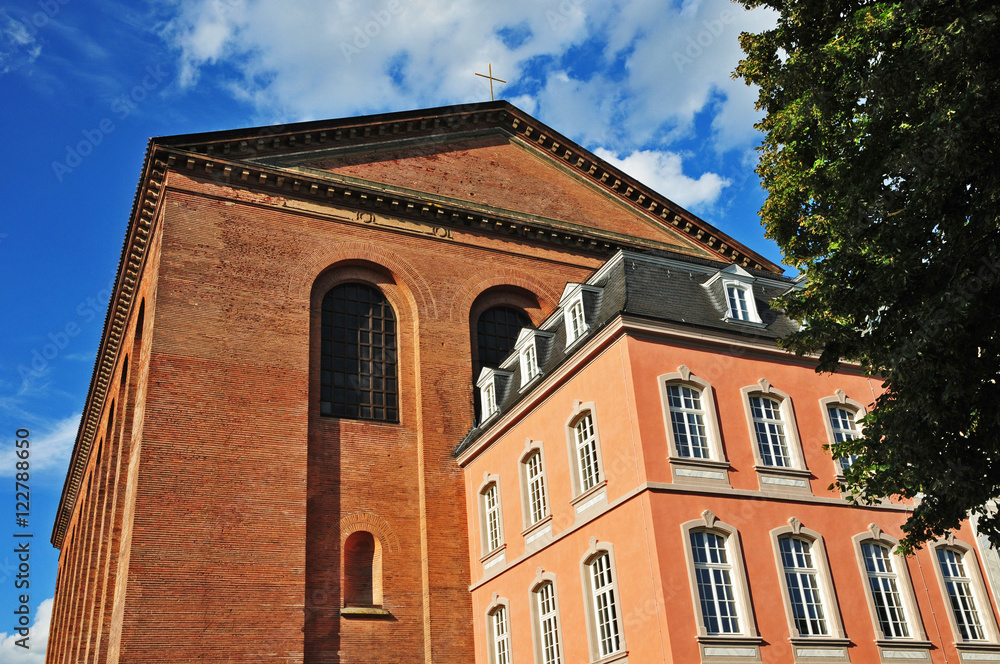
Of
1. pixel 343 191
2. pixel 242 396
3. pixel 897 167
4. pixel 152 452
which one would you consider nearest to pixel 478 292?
pixel 343 191

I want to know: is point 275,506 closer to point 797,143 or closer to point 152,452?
point 152,452

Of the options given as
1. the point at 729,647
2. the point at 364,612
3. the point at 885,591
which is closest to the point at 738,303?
the point at 885,591

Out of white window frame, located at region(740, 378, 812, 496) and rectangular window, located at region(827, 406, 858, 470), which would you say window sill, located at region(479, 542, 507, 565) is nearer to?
white window frame, located at region(740, 378, 812, 496)

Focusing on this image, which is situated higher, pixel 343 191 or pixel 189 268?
pixel 343 191

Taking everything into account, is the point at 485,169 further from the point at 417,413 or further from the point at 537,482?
the point at 537,482

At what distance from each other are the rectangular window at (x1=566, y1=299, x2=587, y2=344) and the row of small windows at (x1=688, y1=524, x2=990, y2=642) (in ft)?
18.5

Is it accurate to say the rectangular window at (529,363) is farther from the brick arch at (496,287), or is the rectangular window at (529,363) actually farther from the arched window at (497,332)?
the brick arch at (496,287)

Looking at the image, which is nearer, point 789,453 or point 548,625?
point 789,453

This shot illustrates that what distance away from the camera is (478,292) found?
87.7ft

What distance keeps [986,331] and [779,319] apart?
32.6 feet

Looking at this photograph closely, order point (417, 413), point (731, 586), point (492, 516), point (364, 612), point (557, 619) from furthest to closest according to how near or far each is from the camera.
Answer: point (417, 413) < point (492, 516) < point (364, 612) < point (557, 619) < point (731, 586)

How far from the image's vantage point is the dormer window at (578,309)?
2025 centimetres

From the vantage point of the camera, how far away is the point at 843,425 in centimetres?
1950

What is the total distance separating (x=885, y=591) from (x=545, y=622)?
6951mm
